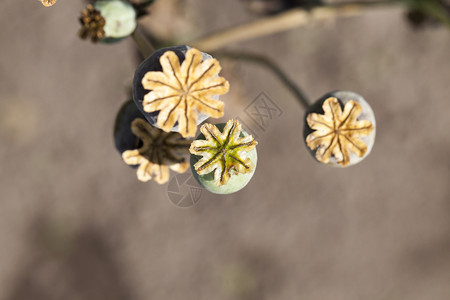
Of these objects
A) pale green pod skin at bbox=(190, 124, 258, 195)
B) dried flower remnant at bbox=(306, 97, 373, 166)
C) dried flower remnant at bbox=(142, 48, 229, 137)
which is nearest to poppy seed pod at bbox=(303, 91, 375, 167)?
dried flower remnant at bbox=(306, 97, 373, 166)

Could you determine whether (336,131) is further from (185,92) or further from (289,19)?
(289,19)

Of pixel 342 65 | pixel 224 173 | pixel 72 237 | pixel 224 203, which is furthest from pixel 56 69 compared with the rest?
pixel 224 173

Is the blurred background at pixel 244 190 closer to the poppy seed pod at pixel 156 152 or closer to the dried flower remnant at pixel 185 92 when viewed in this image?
the poppy seed pod at pixel 156 152

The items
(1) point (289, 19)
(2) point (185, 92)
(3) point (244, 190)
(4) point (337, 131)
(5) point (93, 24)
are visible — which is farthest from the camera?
(3) point (244, 190)

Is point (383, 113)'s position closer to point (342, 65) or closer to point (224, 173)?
point (342, 65)

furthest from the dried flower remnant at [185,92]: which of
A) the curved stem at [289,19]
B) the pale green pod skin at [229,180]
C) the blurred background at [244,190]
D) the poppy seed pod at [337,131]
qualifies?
the blurred background at [244,190]

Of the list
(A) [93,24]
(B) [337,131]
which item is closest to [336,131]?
(B) [337,131]

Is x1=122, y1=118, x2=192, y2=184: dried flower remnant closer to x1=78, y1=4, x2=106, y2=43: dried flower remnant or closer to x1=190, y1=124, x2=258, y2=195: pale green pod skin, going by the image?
x1=190, y1=124, x2=258, y2=195: pale green pod skin

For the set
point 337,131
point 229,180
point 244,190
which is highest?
point 244,190
